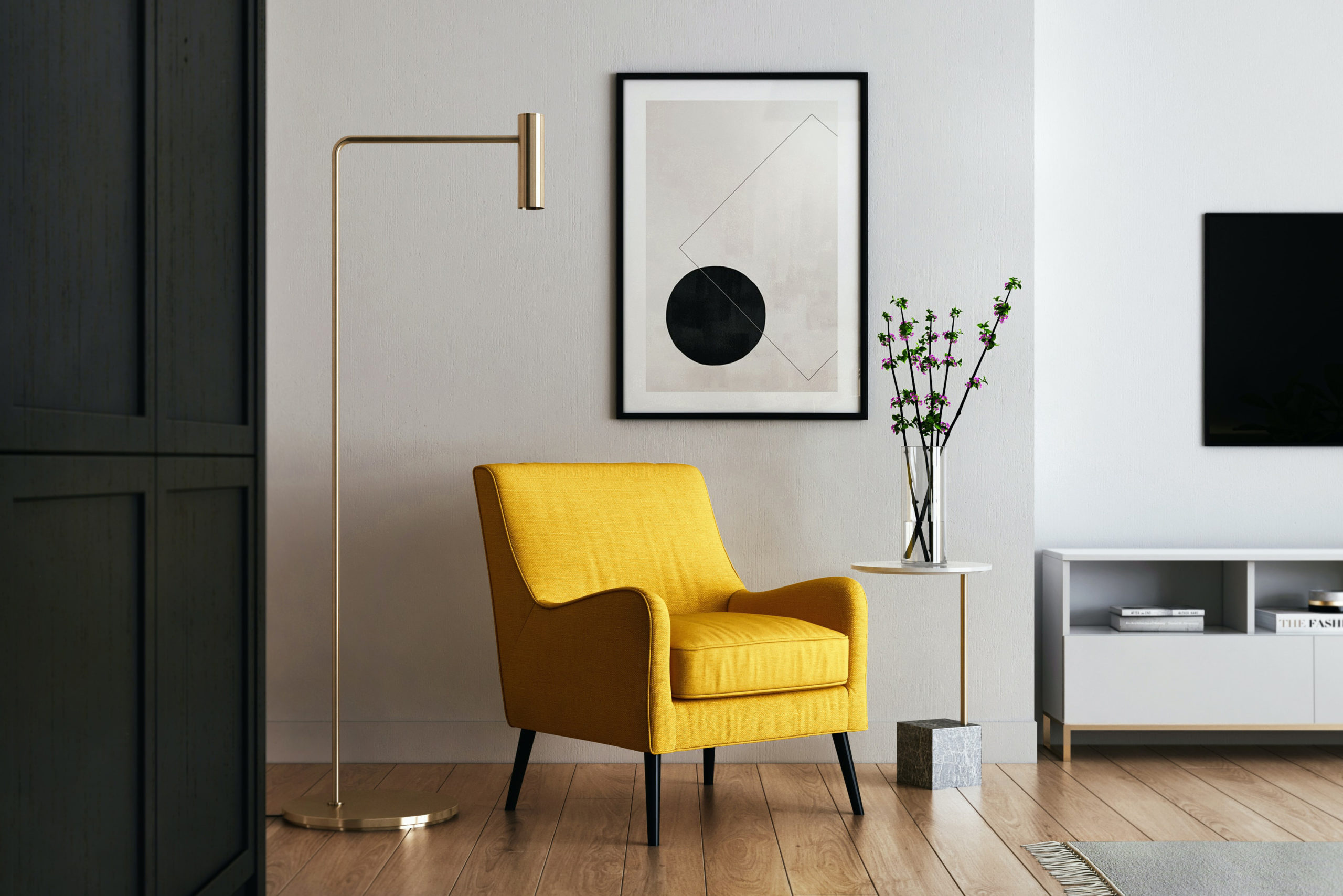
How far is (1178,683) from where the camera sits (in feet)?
10.7

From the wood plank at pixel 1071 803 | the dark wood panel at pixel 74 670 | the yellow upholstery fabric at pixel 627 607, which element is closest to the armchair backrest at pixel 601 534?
the yellow upholstery fabric at pixel 627 607

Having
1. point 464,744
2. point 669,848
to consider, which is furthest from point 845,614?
point 464,744

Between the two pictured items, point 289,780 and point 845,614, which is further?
point 289,780

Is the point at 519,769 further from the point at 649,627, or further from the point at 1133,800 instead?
the point at 1133,800

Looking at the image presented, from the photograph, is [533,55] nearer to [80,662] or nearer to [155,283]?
[155,283]

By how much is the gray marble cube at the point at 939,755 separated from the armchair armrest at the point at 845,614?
0.98ft

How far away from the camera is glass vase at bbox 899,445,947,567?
3.08 metres

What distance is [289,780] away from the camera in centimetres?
313

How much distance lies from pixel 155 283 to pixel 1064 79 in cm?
320

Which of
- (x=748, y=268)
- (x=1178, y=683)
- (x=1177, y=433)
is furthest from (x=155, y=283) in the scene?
(x=1177, y=433)

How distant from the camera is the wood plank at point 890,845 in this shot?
7.32 feet

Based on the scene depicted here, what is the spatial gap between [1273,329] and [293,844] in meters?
3.41

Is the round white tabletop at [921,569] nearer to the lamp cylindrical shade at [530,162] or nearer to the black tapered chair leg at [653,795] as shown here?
the black tapered chair leg at [653,795]

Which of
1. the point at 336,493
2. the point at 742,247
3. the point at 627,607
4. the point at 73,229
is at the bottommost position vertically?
the point at 627,607
